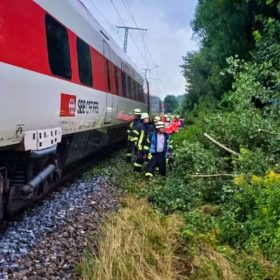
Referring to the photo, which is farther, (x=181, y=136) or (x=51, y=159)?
(x=181, y=136)

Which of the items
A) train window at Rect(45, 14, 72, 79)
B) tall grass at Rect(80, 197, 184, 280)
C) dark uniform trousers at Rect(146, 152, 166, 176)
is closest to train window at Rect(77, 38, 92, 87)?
train window at Rect(45, 14, 72, 79)

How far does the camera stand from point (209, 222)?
729 cm

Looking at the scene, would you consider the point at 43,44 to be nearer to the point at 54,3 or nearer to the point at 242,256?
the point at 54,3

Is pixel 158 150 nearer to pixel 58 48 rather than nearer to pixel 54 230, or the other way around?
pixel 58 48

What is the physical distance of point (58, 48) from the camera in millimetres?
8102

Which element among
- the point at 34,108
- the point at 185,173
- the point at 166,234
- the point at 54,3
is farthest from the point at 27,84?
the point at 185,173

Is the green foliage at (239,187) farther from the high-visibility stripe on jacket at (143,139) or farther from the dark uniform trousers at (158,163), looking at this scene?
the high-visibility stripe on jacket at (143,139)

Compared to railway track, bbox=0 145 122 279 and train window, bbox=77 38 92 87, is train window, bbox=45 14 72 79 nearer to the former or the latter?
train window, bbox=77 38 92 87

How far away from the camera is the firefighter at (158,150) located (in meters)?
12.5

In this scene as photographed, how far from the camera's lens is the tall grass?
500 cm

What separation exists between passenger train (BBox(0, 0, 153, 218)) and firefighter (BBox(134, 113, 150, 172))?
1.66 metres

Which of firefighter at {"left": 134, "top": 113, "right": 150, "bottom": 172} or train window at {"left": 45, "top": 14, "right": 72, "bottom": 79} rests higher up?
train window at {"left": 45, "top": 14, "right": 72, "bottom": 79}

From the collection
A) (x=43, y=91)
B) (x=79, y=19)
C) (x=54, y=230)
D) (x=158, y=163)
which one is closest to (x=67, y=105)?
(x=43, y=91)

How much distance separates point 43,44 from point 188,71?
4409cm
